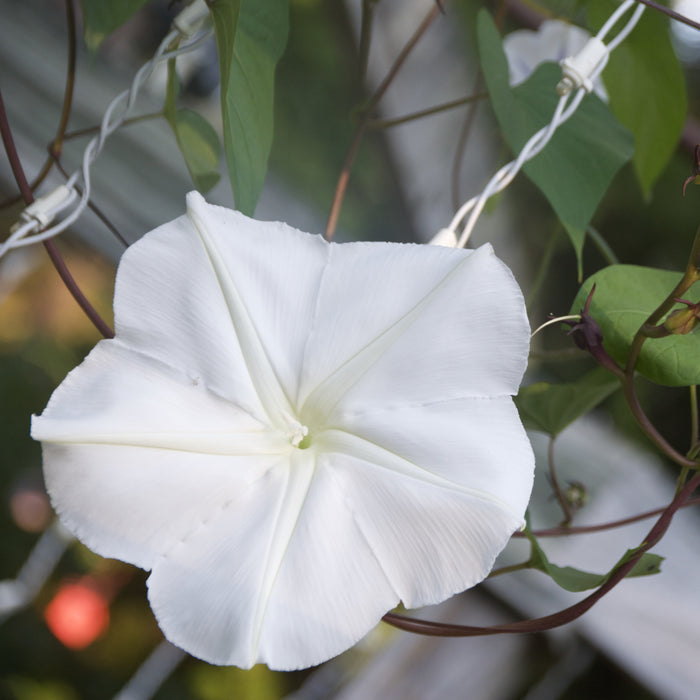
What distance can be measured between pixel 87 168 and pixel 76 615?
94 cm

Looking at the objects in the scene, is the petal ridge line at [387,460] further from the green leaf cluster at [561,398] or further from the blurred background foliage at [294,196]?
the blurred background foliage at [294,196]

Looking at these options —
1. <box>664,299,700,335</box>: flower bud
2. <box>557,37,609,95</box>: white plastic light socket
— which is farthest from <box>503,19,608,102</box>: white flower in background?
<box>664,299,700,335</box>: flower bud

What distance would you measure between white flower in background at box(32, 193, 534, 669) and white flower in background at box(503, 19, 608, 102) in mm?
458

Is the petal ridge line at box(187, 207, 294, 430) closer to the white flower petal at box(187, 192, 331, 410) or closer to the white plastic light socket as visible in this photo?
the white flower petal at box(187, 192, 331, 410)

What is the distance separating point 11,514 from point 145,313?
134 cm

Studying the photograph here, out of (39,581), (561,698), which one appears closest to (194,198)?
(561,698)

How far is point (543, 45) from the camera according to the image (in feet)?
2.13

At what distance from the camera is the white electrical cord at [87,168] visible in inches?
13.0

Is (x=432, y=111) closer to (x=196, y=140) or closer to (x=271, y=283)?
(x=196, y=140)

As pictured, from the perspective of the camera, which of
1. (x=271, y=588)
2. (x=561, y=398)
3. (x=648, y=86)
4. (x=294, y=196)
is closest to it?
(x=271, y=588)

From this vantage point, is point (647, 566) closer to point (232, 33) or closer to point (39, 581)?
point (232, 33)

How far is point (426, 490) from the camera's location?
0.26 m

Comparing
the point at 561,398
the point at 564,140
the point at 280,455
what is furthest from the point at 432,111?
the point at 280,455

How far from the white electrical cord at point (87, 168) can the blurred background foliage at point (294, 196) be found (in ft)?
0.75
